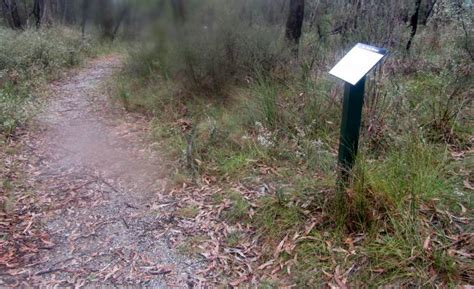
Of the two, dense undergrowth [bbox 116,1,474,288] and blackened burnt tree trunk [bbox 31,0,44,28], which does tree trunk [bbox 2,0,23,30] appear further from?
dense undergrowth [bbox 116,1,474,288]

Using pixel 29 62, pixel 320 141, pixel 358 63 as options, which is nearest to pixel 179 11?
pixel 320 141

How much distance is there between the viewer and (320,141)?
12.5 feet

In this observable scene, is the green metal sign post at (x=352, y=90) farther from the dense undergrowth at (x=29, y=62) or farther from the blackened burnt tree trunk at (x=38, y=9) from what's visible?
the blackened burnt tree trunk at (x=38, y=9)

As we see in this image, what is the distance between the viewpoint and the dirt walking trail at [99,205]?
2672mm

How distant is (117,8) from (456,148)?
6.41 meters

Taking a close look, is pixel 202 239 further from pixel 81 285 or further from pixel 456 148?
pixel 456 148

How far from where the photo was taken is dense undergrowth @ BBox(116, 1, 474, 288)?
2.50 m

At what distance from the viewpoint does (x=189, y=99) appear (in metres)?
6.14

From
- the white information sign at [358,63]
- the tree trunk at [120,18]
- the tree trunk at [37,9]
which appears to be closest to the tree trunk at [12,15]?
the tree trunk at [37,9]

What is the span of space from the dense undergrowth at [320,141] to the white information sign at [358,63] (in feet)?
2.30

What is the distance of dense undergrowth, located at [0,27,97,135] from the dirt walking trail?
37cm

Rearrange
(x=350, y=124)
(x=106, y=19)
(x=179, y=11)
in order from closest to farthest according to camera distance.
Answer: (x=350, y=124)
(x=179, y=11)
(x=106, y=19)

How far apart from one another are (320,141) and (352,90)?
4.47 feet

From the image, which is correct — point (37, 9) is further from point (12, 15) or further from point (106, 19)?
point (106, 19)
